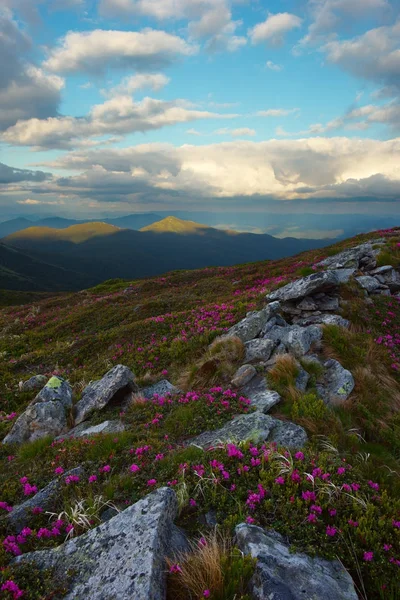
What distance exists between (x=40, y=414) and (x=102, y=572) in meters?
7.70

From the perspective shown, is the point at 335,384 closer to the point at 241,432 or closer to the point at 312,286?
the point at 241,432

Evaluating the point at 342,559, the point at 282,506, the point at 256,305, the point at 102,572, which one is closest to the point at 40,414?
the point at 102,572

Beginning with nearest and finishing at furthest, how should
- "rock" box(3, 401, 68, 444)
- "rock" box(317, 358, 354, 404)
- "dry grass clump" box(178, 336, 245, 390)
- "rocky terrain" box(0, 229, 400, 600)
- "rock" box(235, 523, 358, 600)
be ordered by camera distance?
"rock" box(235, 523, 358, 600) < "rocky terrain" box(0, 229, 400, 600) < "rock" box(317, 358, 354, 404) < "rock" box(3, 401, 68, 444) < "dry grass clump" box(178, 336, 245, 390)

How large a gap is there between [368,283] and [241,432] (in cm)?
1444

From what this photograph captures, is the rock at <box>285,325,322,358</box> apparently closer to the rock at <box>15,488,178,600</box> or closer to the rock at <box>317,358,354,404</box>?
the rock at <box>317,358,354,404</box>

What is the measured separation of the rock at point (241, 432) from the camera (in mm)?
6812

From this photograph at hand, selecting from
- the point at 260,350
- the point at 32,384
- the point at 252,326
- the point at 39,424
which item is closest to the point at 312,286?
the point at 252,326

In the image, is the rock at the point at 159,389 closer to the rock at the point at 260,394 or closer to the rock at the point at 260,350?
the rock at the point at 260,394

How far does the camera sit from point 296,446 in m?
6.66

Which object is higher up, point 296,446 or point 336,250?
point 336,250

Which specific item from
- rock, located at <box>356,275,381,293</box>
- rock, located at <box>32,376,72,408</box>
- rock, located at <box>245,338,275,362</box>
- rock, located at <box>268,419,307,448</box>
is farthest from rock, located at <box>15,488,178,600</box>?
rock, located at <box>356,275,381,293</box>

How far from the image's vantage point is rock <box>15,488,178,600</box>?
3652 millimetres

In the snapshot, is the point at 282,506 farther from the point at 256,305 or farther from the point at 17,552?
the point at 256,305

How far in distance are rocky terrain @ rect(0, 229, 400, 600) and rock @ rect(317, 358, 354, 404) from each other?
0.05m
